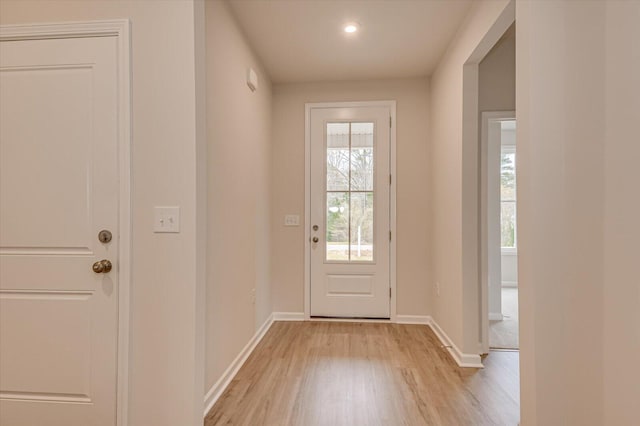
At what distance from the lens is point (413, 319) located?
3570 mm

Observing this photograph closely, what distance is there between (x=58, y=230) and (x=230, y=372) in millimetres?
1405

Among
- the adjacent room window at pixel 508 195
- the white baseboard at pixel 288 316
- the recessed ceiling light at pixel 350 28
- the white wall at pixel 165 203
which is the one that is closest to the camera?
the white wall at pixel 165 203

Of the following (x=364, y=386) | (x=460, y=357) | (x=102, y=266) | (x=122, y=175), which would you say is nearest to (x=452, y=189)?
(x=460, y=357)

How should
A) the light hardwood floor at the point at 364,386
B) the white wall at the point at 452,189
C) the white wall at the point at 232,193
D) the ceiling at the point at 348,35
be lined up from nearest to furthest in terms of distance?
1. the light hardwood floor at the point at 364,386
2. the white wall at the point at 232,193
3. the ceiling at the point at 348,35
4. the white wall at the point at 452,189

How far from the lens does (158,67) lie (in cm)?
164

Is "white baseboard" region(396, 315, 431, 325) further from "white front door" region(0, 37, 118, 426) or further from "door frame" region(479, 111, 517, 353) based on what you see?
"white front door" region(0, 37, 118, 426)

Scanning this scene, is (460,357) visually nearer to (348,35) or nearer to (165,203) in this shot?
(165,203)

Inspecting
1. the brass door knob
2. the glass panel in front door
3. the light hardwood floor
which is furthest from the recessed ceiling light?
the light hardwood floor

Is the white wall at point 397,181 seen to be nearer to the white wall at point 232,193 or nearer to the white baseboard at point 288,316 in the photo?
the white baseboard at point 288,316

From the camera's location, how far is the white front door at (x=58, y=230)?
1.66 m

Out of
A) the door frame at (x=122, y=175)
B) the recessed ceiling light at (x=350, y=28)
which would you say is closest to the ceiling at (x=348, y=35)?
the recessed ceiling light at (x=350, y=28)

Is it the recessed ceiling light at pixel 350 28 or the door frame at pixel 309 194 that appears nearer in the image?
the recessed ceiling light at pixel 350 28

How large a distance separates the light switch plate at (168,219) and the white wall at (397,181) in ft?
6.84

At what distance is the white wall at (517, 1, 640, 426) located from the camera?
1.25m
